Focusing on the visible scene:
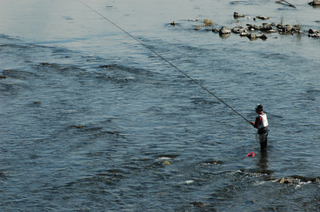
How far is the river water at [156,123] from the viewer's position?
820cm

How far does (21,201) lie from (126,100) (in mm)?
6181

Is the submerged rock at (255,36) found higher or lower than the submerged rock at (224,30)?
lower

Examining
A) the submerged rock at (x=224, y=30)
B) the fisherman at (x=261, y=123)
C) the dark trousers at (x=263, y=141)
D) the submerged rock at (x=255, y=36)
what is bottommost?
the dark trousers at (x=263, y=141)

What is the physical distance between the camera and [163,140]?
10672mm

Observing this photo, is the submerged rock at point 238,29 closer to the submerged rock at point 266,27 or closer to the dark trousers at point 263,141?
the submerged rock at point 266,27

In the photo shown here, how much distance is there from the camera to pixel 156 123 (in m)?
11.7

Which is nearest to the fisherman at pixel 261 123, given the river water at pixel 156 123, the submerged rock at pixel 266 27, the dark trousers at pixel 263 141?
the dark trousers at pixel 263 141

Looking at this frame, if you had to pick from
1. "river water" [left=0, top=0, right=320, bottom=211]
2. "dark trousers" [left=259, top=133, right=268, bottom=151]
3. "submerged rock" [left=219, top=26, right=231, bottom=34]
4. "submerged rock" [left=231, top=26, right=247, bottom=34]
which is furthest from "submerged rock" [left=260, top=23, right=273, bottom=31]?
"dark trousers" [left=259, top=133, right=268, bottom=151]

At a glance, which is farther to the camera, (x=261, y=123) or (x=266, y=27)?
(x=266, y=27)

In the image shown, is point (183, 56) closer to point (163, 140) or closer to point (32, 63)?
point (32, 63)

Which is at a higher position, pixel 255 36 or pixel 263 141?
pixel 255 36

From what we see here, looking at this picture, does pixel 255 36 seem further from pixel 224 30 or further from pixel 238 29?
pixel 224 30

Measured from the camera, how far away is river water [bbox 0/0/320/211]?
8195 mm

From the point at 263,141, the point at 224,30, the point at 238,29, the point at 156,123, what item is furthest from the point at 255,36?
the point at 263,141
